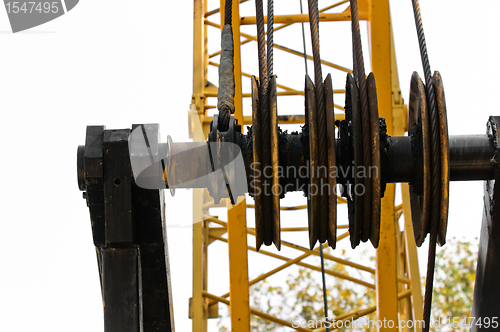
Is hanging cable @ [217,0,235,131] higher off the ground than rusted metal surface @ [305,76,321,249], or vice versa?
hanging cable @ [217,0,235,131]

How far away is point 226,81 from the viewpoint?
1.95 metres

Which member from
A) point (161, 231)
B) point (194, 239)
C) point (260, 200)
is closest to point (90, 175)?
point (161, 231)

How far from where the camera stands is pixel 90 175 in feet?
6.03

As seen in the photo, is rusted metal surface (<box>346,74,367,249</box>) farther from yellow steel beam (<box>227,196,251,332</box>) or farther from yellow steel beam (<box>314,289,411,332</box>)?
yellow steel beam (<box>314,289,411,332</box>)

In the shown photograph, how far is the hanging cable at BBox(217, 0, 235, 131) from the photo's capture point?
5.99 ft

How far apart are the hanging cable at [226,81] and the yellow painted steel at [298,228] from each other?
209 centimetres

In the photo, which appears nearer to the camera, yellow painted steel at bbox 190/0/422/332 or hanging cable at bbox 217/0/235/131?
hanging cable at bbox 217/0/235/131

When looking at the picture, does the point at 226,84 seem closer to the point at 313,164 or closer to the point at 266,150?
the point at 266,150

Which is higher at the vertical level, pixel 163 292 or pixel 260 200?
pixel 260 200

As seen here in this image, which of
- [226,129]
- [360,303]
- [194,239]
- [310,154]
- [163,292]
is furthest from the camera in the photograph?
[360,303]

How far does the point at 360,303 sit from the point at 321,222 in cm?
1538

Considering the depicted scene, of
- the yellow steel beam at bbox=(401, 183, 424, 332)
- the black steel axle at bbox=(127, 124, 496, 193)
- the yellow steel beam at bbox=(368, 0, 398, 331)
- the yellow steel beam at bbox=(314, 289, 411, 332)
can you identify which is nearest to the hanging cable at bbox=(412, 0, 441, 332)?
the black steel axle at bbox=(127, 124, 496, 193)

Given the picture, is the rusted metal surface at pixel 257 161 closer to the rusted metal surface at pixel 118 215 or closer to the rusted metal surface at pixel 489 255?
the rusted metal surface at pixel 118 215

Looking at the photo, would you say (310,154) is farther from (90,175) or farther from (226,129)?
(90,175)
